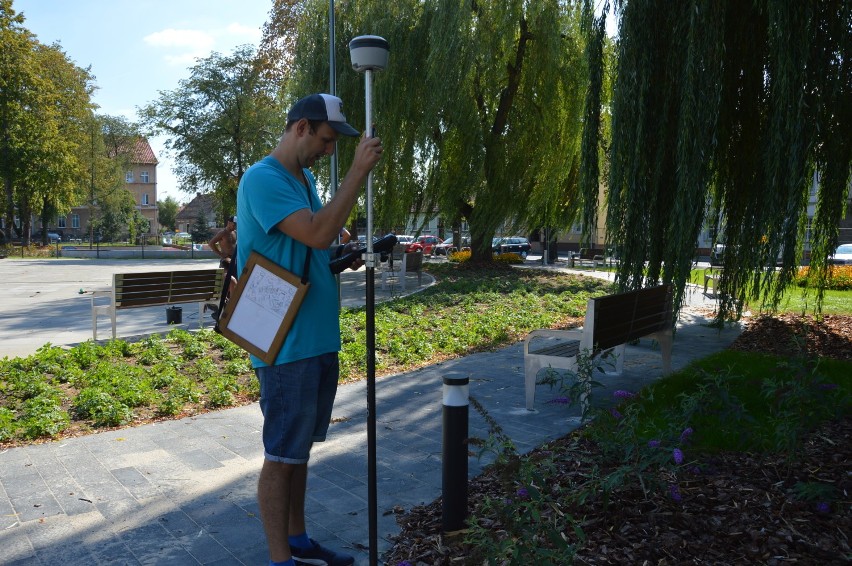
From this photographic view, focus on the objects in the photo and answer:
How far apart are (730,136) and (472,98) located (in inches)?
422

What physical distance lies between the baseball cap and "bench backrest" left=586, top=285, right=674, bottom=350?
3.16 m

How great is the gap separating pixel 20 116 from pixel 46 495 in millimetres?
43665

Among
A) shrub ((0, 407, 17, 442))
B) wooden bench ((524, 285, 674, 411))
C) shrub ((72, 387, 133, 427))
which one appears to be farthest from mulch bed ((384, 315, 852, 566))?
shrub ((0, 407, 17, 442))

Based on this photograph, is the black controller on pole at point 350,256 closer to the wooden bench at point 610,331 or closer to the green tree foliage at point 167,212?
the wooden bench at point 610,331

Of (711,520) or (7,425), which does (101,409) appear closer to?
(7,425)

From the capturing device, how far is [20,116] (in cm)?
4025

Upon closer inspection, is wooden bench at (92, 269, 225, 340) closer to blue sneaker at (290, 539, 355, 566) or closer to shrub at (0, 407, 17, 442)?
shrub at (0, 407, 17, 442)

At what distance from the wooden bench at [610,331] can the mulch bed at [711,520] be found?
1449mm

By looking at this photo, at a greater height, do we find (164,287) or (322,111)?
(322,111)

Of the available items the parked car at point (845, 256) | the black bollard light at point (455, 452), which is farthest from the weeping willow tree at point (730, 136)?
the parked car at point (845, 256)

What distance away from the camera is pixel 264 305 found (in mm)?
2752

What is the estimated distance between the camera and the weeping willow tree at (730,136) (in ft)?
22.2

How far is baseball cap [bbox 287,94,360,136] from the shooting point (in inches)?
108

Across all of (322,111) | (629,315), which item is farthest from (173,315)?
(322,111)
